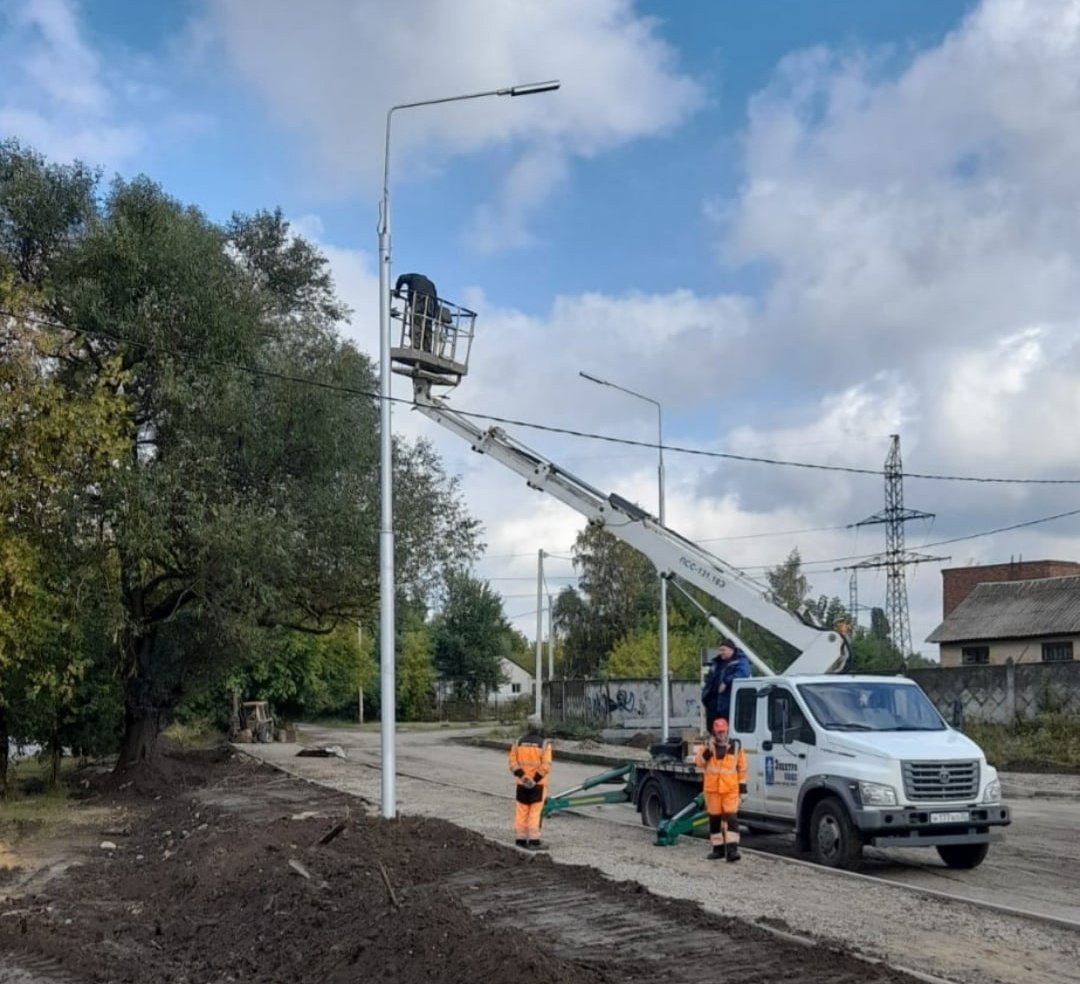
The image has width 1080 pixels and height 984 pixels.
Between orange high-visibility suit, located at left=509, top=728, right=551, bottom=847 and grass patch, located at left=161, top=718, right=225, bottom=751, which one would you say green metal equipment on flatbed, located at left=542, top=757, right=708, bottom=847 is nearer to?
orange high-visibility suit, located at left=509, top=728, right=551, bottom=847

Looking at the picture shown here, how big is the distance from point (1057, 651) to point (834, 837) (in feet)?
109

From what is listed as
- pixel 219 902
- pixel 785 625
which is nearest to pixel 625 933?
pixel 219 902

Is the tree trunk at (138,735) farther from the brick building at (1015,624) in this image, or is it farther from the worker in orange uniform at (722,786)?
the brick building at (1015,624)

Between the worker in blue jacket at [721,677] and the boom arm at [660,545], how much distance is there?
0.31 meters

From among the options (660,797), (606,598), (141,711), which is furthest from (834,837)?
(606,598)

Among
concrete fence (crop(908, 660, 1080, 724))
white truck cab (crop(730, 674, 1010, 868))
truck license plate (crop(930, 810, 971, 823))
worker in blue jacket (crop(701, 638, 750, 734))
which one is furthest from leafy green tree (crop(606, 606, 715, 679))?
truck license plate (crop(930, 810, 971, 823))

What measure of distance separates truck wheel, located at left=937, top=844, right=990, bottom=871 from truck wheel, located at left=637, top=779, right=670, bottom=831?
3904mm

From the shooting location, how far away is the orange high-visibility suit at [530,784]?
565 inches

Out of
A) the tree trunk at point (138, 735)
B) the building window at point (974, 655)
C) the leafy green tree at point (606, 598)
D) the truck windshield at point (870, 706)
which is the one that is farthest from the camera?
the leafy green tree at point (606, 598)

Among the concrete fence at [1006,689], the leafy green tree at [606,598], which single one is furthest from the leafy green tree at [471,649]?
the concrete fence at [1006,689]

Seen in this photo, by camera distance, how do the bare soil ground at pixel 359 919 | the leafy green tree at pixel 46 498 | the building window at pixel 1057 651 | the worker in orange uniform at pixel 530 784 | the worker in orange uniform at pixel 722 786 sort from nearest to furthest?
the bare soil ground at pixel 359 919 < the worker in orange uniform at pixel 722 786 < the worker in orange uniform at pixel 530 784 < the leafy green tree at pixel 46 498 < the building window at pixel 1057 651

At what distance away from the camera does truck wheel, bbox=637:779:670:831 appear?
16031mm

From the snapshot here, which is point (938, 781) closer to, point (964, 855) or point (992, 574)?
point (964, 855)

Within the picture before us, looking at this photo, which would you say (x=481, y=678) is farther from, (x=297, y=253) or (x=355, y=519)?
(x=355, y=519)
